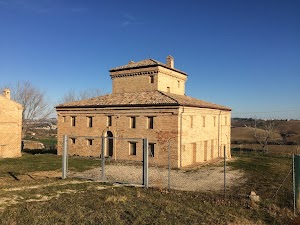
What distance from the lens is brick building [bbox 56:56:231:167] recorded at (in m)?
24.8

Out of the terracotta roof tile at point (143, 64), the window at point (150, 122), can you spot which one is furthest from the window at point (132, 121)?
the terracotta roof tile at point (143, 64)

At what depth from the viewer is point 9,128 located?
29406 mm

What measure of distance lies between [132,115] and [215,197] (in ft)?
51.4

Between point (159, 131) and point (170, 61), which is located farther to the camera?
point (170, 61)

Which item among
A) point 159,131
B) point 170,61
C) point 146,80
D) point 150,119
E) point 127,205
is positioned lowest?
point 127,205

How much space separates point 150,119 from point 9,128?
15577mm

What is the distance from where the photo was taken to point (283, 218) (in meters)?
10.3

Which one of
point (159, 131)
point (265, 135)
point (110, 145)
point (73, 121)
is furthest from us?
point (265, 135)

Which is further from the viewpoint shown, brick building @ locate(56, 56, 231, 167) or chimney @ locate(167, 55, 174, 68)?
chimney @ locate(167, 55, 174, 68)

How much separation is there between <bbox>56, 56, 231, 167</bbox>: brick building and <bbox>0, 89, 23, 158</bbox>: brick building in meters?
4.54

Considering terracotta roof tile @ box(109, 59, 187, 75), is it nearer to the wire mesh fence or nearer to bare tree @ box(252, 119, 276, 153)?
the wire mesh fence

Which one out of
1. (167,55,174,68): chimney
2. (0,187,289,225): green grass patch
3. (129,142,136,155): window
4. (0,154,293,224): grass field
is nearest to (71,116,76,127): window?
(129,142,136,155): window

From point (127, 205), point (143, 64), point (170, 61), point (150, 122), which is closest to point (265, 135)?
point (170, 61)

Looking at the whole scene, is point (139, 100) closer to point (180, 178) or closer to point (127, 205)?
point (180, 178)
